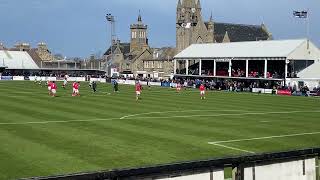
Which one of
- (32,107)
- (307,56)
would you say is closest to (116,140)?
(32,107)

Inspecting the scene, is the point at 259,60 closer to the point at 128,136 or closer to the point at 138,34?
the point at 128,136

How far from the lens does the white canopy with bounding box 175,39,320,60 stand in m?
78.4

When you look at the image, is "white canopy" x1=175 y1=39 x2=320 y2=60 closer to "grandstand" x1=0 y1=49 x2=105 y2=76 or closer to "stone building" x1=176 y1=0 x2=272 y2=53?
"stone building" x1=176 y1=0 x2=272 y2=53

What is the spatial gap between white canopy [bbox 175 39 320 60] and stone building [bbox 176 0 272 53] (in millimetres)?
23859

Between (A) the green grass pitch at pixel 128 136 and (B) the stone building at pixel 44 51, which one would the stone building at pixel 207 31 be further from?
(A) the green grass pitch at pixel 128 136

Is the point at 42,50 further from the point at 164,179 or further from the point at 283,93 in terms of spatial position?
the point at 164,179

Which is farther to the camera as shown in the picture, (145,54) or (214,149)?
(145,54)

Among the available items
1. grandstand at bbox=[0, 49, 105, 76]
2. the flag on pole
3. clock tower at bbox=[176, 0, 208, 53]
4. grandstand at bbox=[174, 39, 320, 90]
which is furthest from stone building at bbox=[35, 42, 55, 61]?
the flag on pole

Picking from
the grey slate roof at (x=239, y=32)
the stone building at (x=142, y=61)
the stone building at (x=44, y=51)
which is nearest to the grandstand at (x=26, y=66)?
the stone building at (x=142, y=61)

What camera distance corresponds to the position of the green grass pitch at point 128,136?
1603cm

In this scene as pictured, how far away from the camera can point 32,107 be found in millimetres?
35000

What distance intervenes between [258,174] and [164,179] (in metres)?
1.71

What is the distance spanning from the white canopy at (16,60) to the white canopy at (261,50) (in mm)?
48208

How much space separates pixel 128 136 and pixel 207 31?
107614 mm
